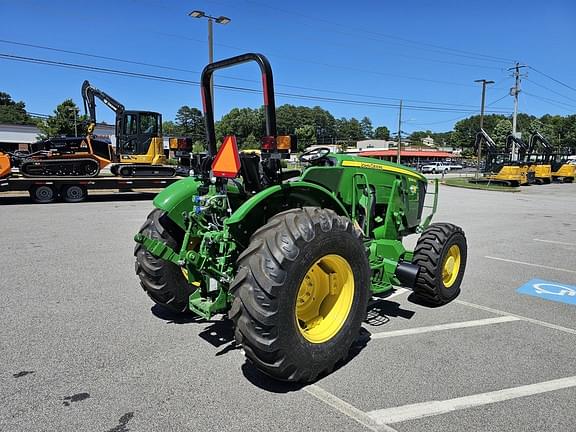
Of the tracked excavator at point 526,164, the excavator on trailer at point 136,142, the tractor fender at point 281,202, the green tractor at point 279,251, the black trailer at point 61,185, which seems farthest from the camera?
the tracked excavator at point 526,164

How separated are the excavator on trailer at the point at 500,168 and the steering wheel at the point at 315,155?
28.9 meters

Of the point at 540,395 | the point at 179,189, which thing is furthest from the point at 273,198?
the point at 540,395

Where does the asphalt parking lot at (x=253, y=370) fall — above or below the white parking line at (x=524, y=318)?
above

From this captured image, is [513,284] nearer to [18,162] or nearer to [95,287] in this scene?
[95,287]

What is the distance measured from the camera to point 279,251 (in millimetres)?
3068

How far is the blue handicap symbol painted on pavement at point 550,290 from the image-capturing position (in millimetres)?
5721

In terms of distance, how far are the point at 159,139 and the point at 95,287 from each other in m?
15.0

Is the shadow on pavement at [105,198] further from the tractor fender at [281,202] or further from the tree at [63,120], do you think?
A: the tree at [63,120]

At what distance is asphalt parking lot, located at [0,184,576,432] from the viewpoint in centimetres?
291

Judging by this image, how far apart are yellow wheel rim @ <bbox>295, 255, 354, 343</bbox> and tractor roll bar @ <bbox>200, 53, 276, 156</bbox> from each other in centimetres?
118

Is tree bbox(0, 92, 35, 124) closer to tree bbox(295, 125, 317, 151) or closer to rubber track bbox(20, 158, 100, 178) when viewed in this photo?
rubber track bbox(20, 158, 100, 178)

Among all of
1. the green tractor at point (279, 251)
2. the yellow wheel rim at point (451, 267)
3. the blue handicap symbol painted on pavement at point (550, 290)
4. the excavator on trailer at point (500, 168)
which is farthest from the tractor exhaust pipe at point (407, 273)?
the excavator on trailer at point (500, 168)

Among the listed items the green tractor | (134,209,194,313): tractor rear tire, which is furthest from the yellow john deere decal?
(134,209,194,313): tractor rear tire

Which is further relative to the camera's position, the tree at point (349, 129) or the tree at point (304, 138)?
the tree at point (349, 129)
